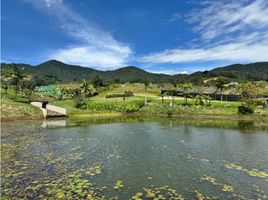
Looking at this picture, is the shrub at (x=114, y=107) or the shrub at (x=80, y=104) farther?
the shrub at (x=80, y=104)

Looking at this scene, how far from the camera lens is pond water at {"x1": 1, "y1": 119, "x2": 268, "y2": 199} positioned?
1870 centimetres

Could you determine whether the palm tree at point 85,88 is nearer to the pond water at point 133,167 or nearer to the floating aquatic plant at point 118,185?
the pond water at point 133,167

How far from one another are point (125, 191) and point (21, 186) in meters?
8.37

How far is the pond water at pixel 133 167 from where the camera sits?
1870 cm

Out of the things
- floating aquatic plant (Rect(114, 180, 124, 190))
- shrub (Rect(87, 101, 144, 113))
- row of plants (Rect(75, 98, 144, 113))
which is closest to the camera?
floating aquatic plant (Rect(114, 180, 124, 190))

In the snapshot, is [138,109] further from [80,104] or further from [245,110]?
[245,110]

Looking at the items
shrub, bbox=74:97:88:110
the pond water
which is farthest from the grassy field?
the pond water

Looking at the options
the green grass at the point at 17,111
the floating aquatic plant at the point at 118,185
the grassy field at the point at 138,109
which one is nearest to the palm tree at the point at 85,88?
the grassy field at the point at 138,109

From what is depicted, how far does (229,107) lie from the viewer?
250 feet

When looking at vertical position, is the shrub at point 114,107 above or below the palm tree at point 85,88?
below

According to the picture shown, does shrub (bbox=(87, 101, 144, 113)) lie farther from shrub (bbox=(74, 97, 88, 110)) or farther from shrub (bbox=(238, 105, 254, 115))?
shrub (bbox=(238, 105, 254, 115))

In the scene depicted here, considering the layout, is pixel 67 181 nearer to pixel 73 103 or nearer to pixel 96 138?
pixel 96 138

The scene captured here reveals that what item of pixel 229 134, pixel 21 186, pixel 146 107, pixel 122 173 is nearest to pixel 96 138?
pixel 122 173

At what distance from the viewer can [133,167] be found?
25109 mm
